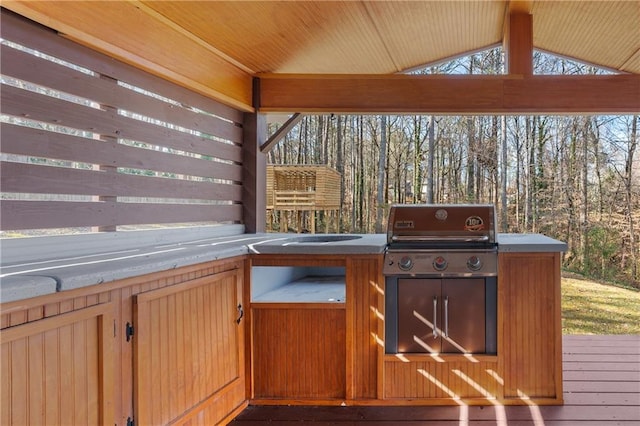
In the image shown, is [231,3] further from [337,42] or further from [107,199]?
[107,199]

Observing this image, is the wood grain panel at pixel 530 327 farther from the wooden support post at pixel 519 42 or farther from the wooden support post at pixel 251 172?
the wooden support post at pixel 251 172

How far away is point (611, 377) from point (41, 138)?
11.4 feet

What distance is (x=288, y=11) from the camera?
2.43m

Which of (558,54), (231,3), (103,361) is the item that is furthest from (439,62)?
(103,361)

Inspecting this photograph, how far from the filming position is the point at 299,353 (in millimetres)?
2436

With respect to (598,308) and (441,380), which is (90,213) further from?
(598,308)

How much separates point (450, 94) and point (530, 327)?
1.70 m

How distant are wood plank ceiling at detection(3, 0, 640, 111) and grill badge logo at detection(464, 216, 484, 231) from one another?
4.47 ft

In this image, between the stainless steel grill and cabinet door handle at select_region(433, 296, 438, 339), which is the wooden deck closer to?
cabinet door handle at select_region(433, 296, 438, 339)

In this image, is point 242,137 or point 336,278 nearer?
point 336,278

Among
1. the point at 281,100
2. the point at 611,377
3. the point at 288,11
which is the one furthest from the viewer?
the point at 281,100

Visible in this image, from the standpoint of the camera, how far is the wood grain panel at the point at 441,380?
2400 mm

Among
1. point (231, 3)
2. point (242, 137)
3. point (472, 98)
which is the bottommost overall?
point (242, 137)

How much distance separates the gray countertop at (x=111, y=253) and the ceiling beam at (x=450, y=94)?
112cm
